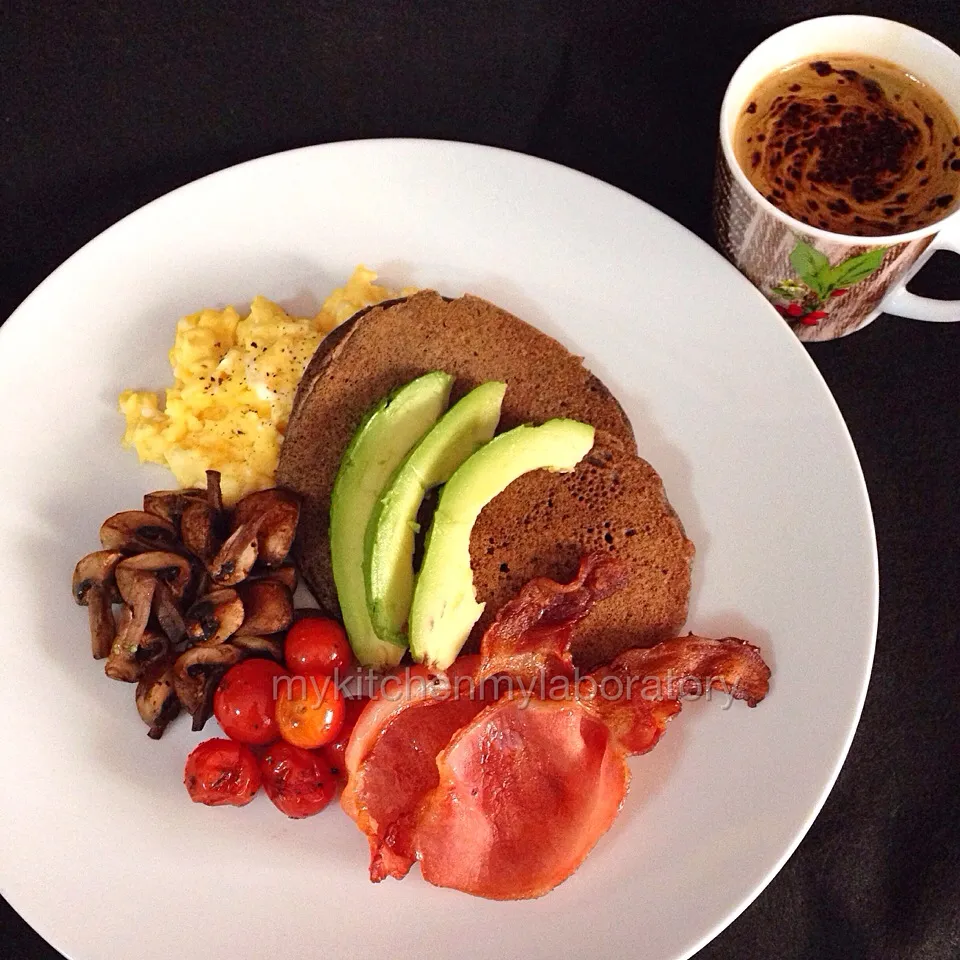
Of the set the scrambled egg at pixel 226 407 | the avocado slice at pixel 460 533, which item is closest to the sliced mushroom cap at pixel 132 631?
the scrambled egg at pixel 226 407

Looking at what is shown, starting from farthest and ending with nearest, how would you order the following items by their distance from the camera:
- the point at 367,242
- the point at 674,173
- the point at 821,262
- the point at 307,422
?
1. the point at 674,173
2. the point at 367,242
3. the point at 307,422
4. the point at 821,262

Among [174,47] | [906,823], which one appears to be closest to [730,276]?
[906,823]

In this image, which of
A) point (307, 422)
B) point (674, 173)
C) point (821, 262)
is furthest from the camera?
point (674, 173)

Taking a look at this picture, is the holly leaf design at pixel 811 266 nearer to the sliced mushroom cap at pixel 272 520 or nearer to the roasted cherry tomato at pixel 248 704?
the sliced mushroom cap at pixel 272 520

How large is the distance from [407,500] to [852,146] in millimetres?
1181

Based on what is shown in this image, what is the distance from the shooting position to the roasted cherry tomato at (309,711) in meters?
1.83

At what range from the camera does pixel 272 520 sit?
1.93 m

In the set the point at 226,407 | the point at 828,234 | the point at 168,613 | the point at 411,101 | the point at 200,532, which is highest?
the point at 828,234

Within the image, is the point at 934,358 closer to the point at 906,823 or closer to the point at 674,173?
the point at 674,173

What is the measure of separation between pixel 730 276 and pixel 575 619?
0.82 metres

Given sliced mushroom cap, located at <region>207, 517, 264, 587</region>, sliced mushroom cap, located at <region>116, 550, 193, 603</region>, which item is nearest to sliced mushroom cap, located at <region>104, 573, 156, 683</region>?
sliced mushroom cap, located at <region>116, 550, 193, 603</region>

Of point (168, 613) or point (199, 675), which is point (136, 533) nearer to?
point (168, 613)

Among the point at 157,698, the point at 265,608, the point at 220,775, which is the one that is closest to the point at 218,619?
the point at 265,608

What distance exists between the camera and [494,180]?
2.16 meters
